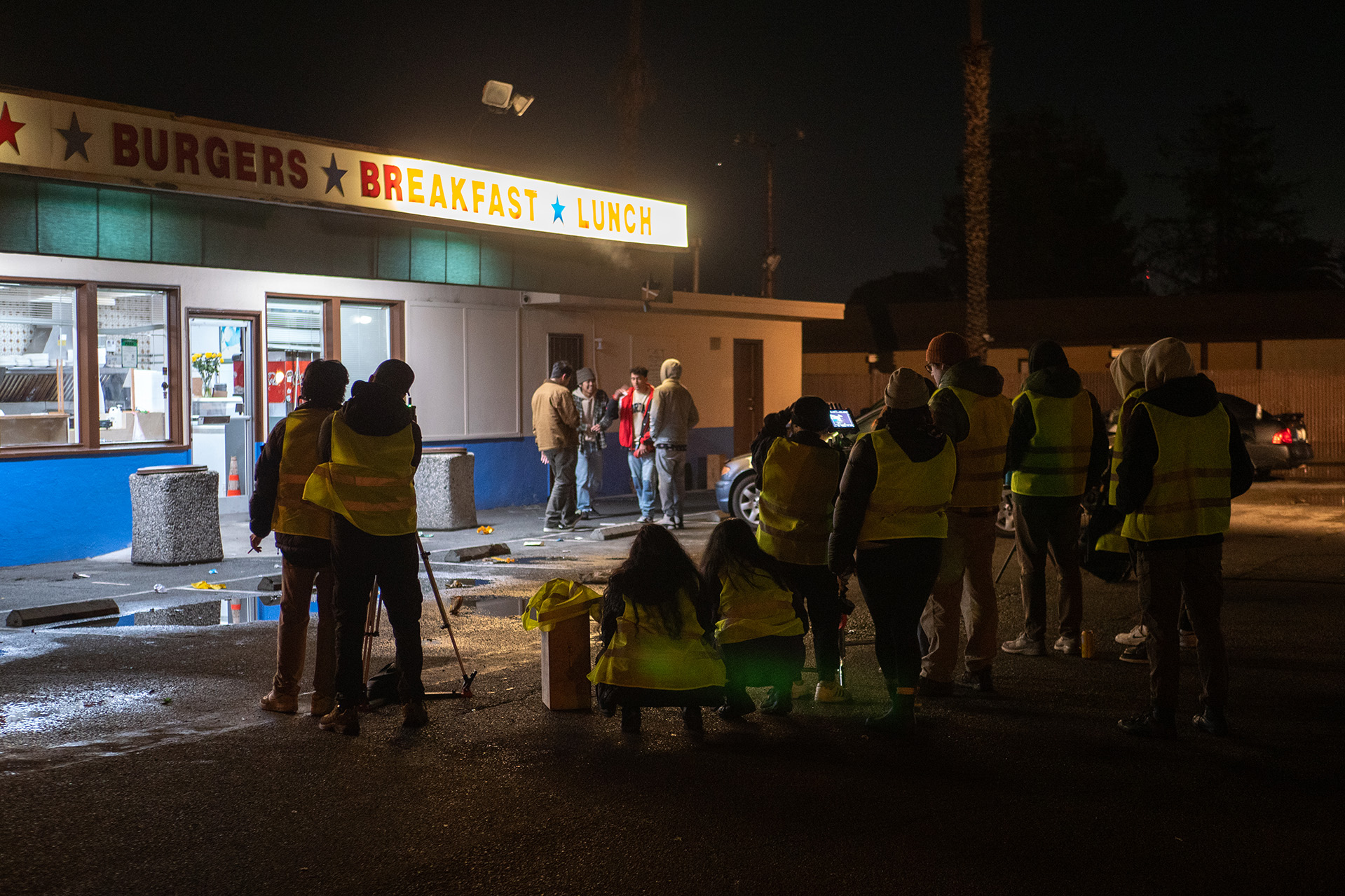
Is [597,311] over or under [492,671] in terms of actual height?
over

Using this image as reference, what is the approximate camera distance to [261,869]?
439 centimetres

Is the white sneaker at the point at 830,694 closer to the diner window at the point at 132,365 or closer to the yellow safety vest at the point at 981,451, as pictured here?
the yellow safety vest at the point at 981,451

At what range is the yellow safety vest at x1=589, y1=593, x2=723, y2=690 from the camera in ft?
19.7

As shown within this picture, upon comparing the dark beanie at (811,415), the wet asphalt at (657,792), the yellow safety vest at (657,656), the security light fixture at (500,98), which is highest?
the security light fixture at (500,98)

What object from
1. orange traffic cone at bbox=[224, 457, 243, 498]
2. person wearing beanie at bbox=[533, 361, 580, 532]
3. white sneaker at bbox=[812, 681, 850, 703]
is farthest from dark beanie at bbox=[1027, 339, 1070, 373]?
orange traffic cone at bbox=[224, 457, 243, 498]

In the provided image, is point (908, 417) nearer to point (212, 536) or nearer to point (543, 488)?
point (212, 536)

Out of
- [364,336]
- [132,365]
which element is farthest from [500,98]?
[132,365]

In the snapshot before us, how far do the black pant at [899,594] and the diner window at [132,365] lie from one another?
9.97 meters

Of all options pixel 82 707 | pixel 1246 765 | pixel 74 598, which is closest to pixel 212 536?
pixel 74 598

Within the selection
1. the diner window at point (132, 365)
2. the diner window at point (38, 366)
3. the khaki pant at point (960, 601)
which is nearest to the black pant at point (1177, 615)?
the khaki pant at point (960, 601)

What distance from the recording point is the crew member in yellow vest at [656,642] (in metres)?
6.02

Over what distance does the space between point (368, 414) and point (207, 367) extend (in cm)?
933

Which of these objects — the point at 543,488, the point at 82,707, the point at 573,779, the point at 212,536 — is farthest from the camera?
the point at 543,488

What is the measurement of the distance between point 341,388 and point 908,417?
3.11 m
